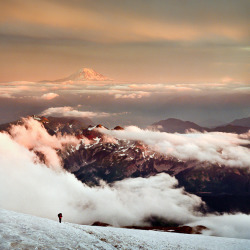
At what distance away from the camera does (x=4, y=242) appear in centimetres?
2955

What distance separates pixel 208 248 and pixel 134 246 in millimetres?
31219

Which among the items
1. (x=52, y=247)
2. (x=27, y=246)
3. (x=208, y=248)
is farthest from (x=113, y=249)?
(x=208, y=248)

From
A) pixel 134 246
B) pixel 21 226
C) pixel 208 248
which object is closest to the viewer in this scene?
pixel 21 226

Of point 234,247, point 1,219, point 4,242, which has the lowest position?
point 234,247

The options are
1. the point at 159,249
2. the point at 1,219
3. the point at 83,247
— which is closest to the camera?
the point at 83,247

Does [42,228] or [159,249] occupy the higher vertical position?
[42,228]

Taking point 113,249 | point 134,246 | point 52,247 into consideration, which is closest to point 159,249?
point 134,246

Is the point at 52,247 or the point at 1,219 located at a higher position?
the point at 1,219

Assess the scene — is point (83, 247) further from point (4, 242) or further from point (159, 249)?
point (159, 249)

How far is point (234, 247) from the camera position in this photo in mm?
70875

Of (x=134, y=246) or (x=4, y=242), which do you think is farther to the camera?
(x=134, y=246)

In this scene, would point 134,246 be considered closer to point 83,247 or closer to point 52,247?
point 83,247

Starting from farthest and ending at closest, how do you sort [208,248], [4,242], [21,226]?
[208,248] → [21,226] → [4,242]

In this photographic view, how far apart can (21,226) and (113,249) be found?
1641 centimetres
